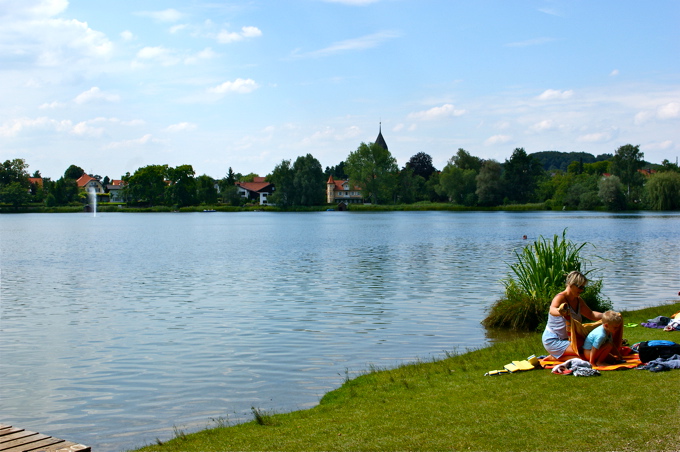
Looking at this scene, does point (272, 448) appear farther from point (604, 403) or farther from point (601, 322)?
point (601, 322)

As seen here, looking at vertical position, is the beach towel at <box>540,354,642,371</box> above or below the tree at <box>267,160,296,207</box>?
below

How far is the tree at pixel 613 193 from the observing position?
12031 cm

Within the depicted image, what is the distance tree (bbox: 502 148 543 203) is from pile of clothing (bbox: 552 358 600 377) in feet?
456

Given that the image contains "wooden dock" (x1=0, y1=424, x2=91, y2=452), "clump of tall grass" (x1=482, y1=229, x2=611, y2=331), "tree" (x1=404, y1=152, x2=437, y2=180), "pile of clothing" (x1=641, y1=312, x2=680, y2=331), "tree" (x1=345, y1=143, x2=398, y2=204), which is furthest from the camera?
"tree" (x1=404, y1=152, x2=437, y2=180)

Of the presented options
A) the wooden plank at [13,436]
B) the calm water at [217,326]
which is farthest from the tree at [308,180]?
the wooden plank at [13,436]

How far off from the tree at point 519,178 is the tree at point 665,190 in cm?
3478

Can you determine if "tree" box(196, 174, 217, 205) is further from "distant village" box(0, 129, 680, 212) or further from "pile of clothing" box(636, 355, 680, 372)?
"pile of clothing" box(636, 355, 680, 372)

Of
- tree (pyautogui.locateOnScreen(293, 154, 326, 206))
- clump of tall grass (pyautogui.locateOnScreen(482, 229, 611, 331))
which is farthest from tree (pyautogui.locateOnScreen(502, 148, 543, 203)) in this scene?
clump of tall grass (pyautogui.locateOnScreen(482, 229, 611, 331))

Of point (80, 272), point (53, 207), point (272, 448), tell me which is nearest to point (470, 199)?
point (53, 207)

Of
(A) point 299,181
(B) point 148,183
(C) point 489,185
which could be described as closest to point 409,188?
(C) point 489,185

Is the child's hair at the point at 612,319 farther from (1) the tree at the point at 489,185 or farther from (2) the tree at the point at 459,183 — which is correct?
(2) the tree at the point at 459,183

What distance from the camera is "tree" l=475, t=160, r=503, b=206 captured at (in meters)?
142

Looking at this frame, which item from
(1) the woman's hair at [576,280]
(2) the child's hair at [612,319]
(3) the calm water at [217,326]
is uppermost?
(1) the woman's hair at [576,280]

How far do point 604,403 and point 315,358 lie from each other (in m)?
7.02
